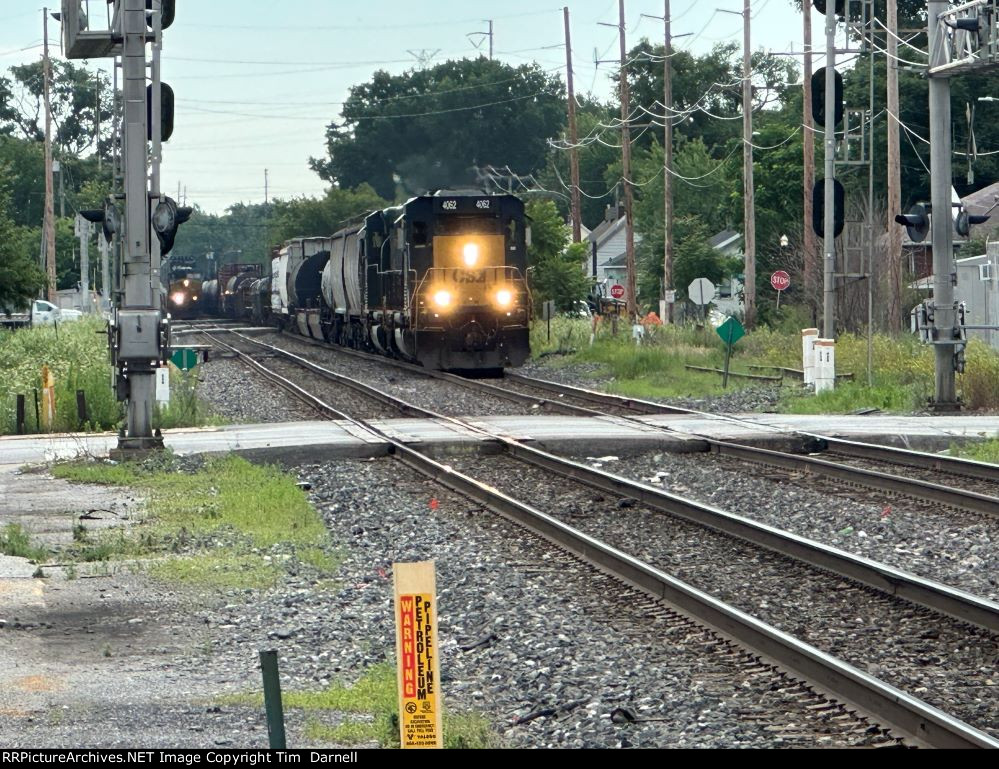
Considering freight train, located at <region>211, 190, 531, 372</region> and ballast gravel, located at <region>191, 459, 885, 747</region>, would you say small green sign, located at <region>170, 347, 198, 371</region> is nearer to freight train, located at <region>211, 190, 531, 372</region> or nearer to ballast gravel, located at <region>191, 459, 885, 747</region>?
ballast gravel, located at <region>191, 459, 885, 747</region>

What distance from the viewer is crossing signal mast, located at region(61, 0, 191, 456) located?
18219 millimetres

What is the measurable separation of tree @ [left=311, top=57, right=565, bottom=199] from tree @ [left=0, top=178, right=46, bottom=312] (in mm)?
76264

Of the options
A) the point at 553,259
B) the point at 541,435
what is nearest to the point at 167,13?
the point at 541,435

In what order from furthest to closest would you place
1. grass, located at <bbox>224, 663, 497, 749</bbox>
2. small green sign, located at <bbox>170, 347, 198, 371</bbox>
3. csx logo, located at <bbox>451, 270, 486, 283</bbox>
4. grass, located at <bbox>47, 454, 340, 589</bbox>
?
csx logo, located at <bbox>451, 270, 486, 283</bbox>
small green sign, located at <bbox>170, 347, 198, 371</bbox>
grass, located at <bbox>47, 454, 340, 589</bbox>
grass, located at <bbox>224, 663, 497, 749</bbox>

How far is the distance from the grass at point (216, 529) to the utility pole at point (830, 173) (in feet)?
54.6

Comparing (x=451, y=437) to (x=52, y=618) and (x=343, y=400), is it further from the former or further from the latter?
(x=52, y=618)

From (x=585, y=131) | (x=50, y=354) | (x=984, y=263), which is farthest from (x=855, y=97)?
(x=585, y=131)

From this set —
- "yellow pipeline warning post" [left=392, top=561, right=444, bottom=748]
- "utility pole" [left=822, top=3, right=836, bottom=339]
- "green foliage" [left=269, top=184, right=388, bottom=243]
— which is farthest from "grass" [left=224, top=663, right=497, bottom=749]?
"green foliage" [left=269, top=184, right=388, bottom=243]

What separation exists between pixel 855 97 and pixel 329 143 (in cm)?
5900

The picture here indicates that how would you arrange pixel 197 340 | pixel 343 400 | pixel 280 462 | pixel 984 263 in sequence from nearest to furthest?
1. pixel 280 462
2. pixel 343 400
3. pixel 984 263
4. pixel 197 340

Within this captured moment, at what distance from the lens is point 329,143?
118 meters

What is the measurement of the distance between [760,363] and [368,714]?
30.1 metres

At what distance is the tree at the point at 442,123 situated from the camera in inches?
4493

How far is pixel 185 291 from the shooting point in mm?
90000
